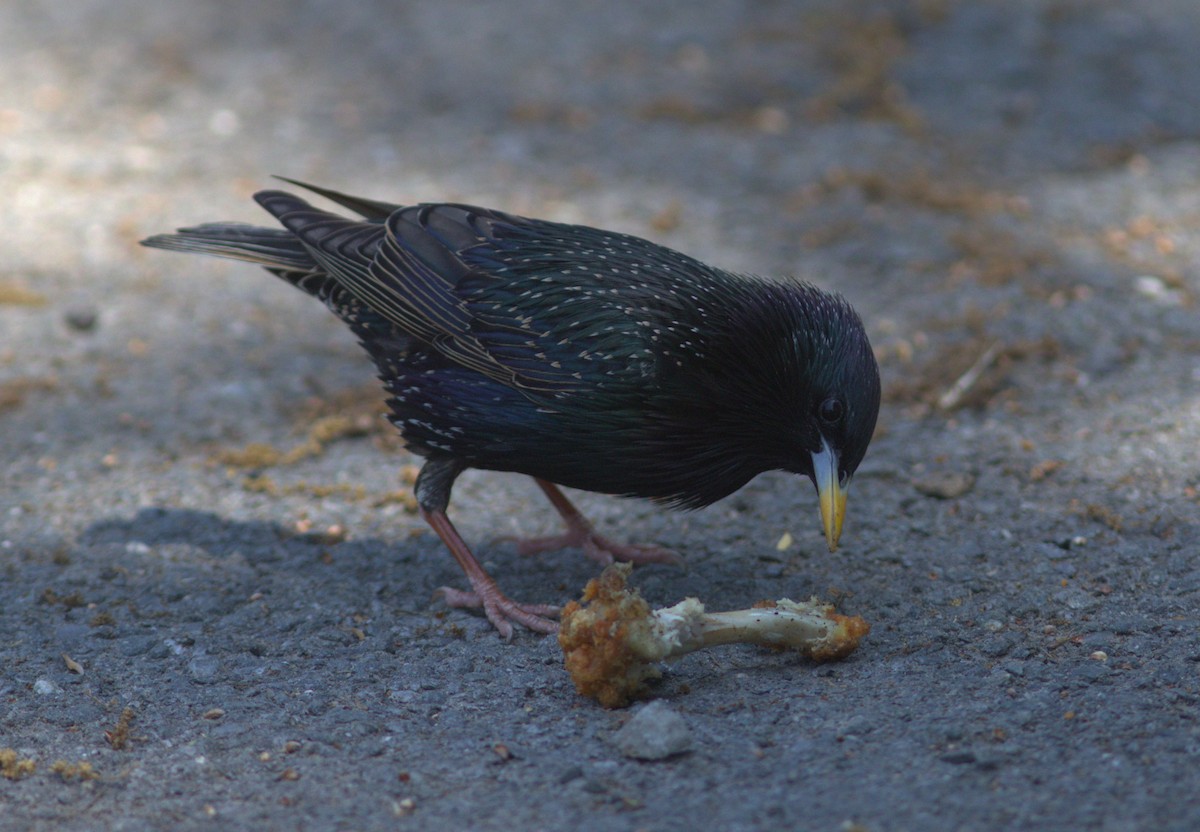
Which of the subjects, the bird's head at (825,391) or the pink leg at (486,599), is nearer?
the bird's head at (825,391)

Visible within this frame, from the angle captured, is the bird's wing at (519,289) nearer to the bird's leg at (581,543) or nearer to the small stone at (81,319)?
the bird's leg at (581,543)

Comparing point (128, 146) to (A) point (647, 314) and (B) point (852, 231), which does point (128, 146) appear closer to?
(B) point (852, 231)

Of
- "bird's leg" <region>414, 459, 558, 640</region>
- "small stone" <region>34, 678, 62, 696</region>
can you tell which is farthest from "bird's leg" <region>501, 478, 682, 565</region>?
"small stone" <region>34, 678, 62, 696</region>

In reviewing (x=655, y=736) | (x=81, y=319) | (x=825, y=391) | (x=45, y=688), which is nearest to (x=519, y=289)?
(x=825, y=391)

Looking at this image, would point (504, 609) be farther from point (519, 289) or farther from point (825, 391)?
point (825, 391)

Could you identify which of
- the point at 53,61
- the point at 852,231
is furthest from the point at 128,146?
the point at 852,231

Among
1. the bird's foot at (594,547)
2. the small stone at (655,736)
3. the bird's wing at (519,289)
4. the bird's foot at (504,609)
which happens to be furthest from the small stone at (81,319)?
the small stone at (655,736)
